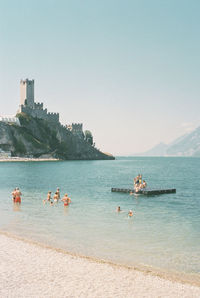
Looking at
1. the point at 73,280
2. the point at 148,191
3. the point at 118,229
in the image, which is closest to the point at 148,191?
the point at 148,191

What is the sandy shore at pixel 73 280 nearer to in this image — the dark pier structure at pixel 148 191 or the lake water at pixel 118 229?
Answer: the lake water at pixel 118 229

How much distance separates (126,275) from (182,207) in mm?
29951

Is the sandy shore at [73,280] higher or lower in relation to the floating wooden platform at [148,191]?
lower

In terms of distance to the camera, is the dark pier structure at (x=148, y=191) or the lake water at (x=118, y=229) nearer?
the lake water at (x=118, y=229)

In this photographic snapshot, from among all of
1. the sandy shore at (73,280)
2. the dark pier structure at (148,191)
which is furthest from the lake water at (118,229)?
the dark pier structure at (148,191)

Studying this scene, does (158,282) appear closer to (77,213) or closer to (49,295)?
(49,295)

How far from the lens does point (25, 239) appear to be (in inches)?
1038

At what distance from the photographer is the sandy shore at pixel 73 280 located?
15586mm

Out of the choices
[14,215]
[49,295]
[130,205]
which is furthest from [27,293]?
[130,205]

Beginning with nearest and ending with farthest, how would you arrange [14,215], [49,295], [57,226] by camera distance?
[49,295]
[57,226]
[14,215]

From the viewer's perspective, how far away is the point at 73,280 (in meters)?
17.1

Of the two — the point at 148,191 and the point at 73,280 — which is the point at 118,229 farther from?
the point at 148,191

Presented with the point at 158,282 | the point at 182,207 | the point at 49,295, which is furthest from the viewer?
the point at 182,207

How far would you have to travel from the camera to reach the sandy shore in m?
15.6
